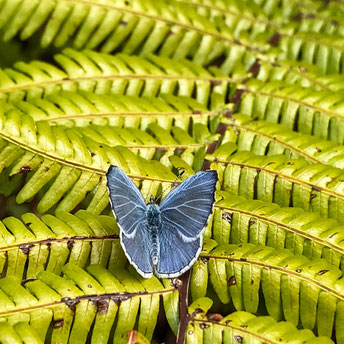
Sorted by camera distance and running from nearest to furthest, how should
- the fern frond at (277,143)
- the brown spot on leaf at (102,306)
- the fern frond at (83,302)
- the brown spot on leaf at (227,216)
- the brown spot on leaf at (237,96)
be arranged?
the fern frond at (83,302)
the brown spot on leaf at (102,306)
the brown spot on leaf at (227,216)
the fern frond at (277,143)
the brown spot on leaf at (237,96)

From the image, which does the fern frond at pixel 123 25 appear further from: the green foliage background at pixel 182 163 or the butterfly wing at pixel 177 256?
the butterfly wing at pixel 177 256

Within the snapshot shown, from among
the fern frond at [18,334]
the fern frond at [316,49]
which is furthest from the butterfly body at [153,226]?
the fern frond at [316,49]

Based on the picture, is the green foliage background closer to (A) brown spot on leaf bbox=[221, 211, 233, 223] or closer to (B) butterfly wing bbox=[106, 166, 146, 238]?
(A) brown spot on leaf bbox=[221, 211, 233, 223]

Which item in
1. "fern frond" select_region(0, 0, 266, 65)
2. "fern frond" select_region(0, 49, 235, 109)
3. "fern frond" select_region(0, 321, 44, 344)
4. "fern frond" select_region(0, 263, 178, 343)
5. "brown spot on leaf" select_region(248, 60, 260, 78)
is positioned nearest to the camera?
"fern frond" select_region(0, 321, 44, 344)

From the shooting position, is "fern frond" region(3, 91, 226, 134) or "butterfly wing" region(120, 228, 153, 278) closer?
"butterfly wing" region(120, 228, 153, 278)

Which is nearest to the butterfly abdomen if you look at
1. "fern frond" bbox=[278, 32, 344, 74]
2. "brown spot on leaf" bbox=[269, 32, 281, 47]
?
"fern frond" bbox=[278, 32, 344, 74]

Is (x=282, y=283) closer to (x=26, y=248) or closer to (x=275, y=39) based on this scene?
(x=26, y=248)

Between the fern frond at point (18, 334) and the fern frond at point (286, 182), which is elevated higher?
the fern frond at point (286, 182)
